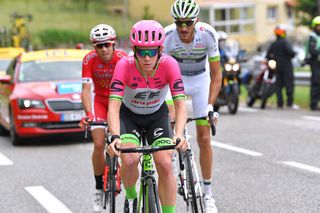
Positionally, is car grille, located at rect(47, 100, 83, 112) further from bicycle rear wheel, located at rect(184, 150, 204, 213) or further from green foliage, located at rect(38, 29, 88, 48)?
green foliage, located at rect(38, 29, 88, 48)

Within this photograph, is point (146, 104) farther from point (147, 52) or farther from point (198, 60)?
point (198, 60)

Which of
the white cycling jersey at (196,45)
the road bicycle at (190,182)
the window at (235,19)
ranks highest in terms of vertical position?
the white cycling jersey at (196,45)

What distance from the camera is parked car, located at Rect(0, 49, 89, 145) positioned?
14.1 m

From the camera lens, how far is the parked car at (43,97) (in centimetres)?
1405

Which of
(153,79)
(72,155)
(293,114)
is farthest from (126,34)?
(153,79)

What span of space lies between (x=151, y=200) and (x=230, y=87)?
13028 millimetres

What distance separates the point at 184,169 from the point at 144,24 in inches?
82.1

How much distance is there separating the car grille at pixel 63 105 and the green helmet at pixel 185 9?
6.71 meters

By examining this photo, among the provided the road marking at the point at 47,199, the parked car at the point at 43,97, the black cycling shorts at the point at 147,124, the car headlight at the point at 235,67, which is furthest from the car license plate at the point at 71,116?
the black cycling shorts at the point at 147,124

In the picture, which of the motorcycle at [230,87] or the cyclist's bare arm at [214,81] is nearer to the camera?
the cyclist's bare arm at [214,81]

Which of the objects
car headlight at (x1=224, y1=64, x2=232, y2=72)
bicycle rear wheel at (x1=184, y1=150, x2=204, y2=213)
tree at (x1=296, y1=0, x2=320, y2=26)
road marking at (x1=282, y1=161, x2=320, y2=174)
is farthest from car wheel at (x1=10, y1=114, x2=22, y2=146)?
tree at (x1=296, y1=0, x2=320, y2=26)

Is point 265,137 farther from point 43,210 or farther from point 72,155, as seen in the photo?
point 43,210

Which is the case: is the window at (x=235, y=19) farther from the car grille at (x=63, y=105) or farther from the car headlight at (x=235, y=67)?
the car grille at (x=63, y=105)

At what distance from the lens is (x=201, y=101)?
8.26 m
